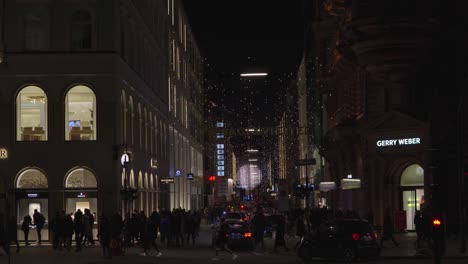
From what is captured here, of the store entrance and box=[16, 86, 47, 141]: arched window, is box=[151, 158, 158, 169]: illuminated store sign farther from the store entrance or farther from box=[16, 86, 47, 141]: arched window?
the store entrance

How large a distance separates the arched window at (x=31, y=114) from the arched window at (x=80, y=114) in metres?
1.24

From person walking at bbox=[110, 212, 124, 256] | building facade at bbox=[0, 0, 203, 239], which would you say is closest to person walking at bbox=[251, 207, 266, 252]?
building facade at bbox=[0, 0, 203, 239]

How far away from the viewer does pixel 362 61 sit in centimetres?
4969

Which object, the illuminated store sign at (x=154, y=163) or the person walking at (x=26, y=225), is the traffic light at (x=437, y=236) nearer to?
the person walking at (x=26, y=225)

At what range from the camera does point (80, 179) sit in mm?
47500

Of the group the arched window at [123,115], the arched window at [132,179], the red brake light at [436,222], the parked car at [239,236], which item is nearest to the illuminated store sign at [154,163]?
the arched window at [132,179]

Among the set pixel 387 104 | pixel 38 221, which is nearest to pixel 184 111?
pixel 387 104

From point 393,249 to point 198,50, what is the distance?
88.8 meters

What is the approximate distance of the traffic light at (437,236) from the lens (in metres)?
23.7

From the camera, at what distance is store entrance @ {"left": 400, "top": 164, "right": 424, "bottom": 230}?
4959cm

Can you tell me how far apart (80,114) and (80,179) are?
3.42 m

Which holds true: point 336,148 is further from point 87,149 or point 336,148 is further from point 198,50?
point 198,50

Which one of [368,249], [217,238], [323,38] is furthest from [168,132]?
[368,249]

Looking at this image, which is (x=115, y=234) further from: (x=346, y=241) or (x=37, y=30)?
(x=37, y=30)
